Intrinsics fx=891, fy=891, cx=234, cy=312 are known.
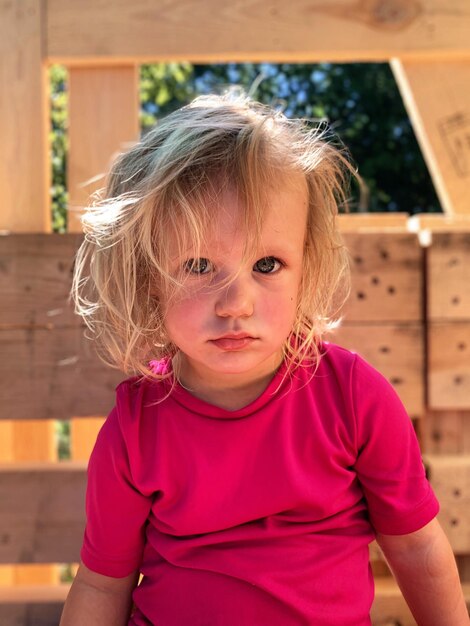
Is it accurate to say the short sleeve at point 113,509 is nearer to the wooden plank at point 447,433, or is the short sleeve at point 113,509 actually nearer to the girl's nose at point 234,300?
the girl's nose at point 234,300

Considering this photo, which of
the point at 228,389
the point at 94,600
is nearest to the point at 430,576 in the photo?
the point at 228,389

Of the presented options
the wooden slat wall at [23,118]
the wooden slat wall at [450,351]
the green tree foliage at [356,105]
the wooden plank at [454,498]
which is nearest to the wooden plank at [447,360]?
the wooden slat wall at [450,351]

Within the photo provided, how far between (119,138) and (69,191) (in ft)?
0.61

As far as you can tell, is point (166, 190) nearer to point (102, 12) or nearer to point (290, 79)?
point (102, 12)

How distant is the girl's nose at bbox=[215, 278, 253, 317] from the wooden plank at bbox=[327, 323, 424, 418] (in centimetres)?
78

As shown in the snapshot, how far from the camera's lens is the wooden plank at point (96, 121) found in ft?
7.29

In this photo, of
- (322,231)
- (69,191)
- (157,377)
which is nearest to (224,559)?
(157,377)

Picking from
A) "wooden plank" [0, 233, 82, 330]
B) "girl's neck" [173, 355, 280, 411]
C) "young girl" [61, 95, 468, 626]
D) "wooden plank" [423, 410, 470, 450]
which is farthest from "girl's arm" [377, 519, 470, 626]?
"wooden plank" [0, 233, 82, 330]

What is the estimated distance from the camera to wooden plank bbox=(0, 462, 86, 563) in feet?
6.72

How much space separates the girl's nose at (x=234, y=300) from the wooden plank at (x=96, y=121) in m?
1.00

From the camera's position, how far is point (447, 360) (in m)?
2.05

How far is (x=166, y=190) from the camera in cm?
133

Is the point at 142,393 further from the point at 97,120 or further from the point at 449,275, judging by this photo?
the point at 97,120

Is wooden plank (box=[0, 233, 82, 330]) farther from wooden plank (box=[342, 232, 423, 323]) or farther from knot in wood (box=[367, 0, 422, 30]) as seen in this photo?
knot in wood (box=[367, 0, 422, 30])
